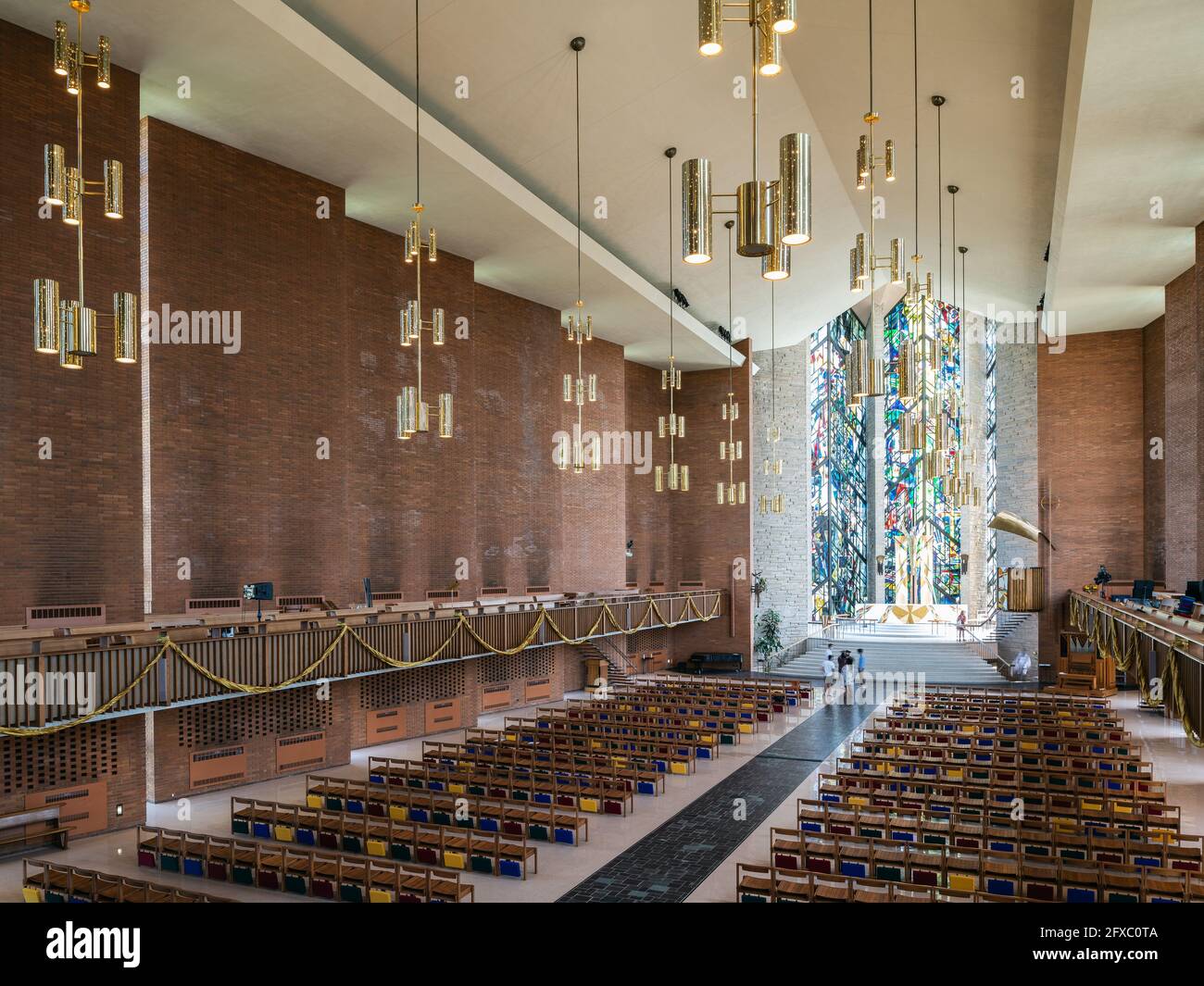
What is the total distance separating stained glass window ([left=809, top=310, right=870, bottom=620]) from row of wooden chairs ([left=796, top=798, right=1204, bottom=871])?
23.8m

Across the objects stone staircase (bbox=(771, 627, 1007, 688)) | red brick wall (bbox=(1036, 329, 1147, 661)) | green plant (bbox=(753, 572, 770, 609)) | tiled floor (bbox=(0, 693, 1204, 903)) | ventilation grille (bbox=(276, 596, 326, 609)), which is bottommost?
stone staircase (bbox=(771, 627, 1007, 688))

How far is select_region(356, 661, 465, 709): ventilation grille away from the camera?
697 inches

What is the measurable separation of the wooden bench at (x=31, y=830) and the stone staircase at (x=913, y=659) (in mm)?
22505

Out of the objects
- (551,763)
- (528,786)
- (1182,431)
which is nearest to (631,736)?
(551,763)

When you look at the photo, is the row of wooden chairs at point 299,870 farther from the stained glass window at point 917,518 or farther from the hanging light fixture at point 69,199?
the stained glass window at point 917,518

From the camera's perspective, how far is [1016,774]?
1322cm

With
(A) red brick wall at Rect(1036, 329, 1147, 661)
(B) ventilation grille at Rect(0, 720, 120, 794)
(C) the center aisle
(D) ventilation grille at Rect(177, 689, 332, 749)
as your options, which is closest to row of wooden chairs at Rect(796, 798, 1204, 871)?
(C) the center aisle

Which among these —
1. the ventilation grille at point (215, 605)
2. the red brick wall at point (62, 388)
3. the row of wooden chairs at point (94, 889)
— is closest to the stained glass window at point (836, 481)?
the ventilation grille at point (215, 605)

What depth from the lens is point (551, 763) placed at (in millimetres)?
14070

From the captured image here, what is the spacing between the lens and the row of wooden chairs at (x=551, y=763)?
13867mm

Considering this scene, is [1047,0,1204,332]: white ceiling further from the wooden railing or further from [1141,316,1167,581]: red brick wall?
the wooden railing

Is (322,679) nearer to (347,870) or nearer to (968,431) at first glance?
(347,870)
